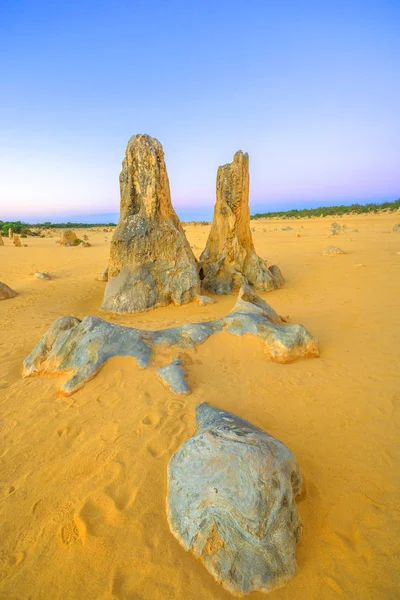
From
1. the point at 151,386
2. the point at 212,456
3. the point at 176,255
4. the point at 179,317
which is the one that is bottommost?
the point at 179,317

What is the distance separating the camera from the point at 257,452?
191 centimetres

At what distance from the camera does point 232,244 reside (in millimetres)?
8625

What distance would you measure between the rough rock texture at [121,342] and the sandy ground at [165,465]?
140mm

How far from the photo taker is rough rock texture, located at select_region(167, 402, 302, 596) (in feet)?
5.44

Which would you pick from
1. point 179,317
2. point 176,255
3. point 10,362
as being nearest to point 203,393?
point 10,362

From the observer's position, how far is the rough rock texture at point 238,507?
1.66 metres

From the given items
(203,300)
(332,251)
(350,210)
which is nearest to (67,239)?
(332,251)

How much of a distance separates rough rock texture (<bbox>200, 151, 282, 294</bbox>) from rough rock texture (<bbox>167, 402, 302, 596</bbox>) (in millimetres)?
6598

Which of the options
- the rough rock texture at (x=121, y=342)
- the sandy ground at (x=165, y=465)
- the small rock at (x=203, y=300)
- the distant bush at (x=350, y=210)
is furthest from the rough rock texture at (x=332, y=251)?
the distant bush at (x=350, y=210)

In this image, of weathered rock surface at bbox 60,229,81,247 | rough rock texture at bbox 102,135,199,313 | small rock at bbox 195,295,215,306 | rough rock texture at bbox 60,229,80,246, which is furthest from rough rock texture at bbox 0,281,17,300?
rough rock texture at bbox 60,229,80,246

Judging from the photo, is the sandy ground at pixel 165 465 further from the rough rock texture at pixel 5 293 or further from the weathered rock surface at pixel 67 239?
the weathered rock surface at pixel 67 239

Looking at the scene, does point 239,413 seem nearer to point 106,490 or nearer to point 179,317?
point 106,490

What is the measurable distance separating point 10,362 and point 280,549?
13.3 ft

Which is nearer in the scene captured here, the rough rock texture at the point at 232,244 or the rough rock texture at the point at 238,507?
the rough rock texture at the point at 238,507
